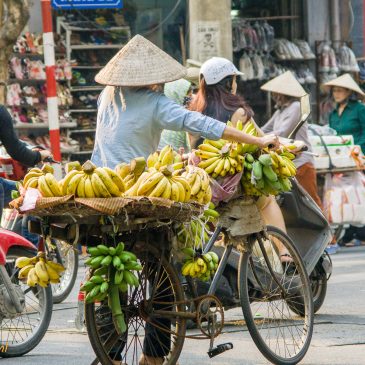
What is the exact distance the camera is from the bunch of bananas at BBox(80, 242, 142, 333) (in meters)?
6.00

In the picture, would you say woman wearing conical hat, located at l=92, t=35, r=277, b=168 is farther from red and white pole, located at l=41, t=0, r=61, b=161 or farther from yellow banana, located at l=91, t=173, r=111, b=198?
red and white pole, located at l=41, t=0, r=61, b=161

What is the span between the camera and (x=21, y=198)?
6.26 m

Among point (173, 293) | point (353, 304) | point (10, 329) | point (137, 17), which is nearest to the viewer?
point (173, 293)

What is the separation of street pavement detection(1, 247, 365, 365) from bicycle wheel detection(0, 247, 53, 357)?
3.2 inches

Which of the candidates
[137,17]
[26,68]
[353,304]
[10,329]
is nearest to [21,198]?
[10,329]

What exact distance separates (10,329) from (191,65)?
5.47 meters

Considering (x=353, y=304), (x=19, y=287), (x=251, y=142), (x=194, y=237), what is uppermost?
(x=251, y=142)

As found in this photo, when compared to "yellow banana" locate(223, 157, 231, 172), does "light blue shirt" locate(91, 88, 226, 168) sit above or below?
above

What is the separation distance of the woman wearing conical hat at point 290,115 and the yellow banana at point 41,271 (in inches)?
256

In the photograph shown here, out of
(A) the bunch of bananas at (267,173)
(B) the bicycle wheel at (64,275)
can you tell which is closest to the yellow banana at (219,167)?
(A) the bunch of bananas at (267,173)

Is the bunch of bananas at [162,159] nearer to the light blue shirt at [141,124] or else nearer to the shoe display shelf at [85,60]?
the light blue shirt at [141,124]

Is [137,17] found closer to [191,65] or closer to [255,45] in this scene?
[255,45]

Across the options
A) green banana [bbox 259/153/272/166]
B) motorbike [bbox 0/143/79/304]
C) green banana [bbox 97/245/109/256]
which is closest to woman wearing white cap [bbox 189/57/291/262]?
green banana [bbox 259/153/272/166]

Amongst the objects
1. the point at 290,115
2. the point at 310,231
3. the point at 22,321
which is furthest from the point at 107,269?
the point at 290,115
